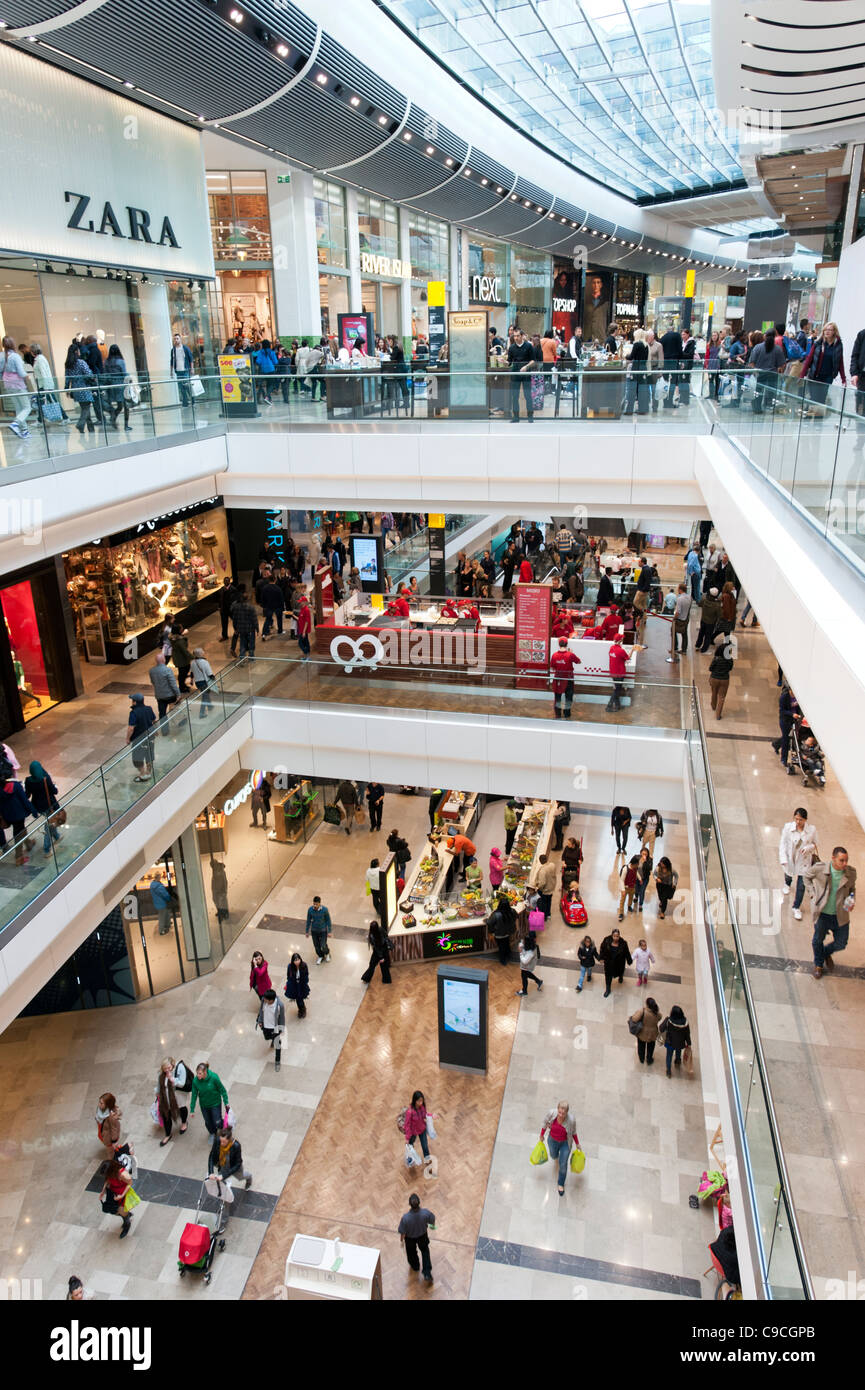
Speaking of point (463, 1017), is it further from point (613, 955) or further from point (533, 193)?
point (533, 193)

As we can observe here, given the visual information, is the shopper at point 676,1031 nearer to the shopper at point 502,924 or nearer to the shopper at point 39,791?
the shopper at point 502,924

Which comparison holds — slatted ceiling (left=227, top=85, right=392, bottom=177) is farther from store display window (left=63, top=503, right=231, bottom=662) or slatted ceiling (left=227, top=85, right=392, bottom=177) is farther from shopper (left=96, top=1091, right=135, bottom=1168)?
shopper (left=96, top=1091, right=135, bottom=1168)

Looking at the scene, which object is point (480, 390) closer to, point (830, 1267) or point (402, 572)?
point (402, 572)

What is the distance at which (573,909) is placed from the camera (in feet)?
46.1

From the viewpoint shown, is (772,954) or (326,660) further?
(326,660)

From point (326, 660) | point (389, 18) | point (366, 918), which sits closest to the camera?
point (326, 660)

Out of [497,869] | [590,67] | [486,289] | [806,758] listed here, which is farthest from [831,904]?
[486,289]

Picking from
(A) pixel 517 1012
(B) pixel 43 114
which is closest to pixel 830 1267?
(A) pixel 517 1012

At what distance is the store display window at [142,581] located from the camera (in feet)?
49.7

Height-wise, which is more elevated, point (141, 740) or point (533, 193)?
point (533, 193)

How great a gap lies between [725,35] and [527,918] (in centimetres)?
1199

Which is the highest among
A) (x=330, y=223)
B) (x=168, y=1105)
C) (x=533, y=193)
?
(x=533, y=193)

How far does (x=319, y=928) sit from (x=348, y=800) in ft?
14.8

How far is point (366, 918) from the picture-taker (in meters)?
Answer: 14.8
